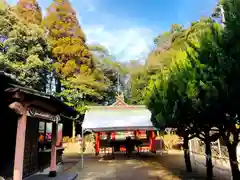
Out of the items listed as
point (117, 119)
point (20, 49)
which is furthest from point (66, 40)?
point (117, 119)

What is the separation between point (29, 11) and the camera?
22.2 meters

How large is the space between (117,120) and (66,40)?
41.2 feet

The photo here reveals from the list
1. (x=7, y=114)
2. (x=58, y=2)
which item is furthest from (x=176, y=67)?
(x=58, y=2)

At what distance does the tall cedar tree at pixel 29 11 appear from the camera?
2185 centimetres

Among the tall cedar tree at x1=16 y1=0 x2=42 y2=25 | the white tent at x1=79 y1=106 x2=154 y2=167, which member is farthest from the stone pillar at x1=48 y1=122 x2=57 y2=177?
the tall cedar tree at x1=16 y1=0 x2=42 y2=25

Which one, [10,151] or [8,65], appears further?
[8,65]

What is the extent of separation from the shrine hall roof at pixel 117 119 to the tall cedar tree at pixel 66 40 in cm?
779

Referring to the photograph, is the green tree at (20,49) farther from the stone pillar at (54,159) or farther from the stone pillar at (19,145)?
the stone pillar at (19,145)

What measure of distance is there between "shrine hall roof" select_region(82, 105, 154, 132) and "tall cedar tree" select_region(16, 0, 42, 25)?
13521mm

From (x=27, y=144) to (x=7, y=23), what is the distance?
13126 mm

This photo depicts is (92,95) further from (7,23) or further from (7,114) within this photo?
(7,114)

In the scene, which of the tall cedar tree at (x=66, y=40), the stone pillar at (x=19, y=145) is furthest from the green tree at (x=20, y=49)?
the stone pillar at (x=19, y=145)

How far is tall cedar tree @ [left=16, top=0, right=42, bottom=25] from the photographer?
2185 centimetres

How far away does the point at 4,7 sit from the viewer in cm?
1691
